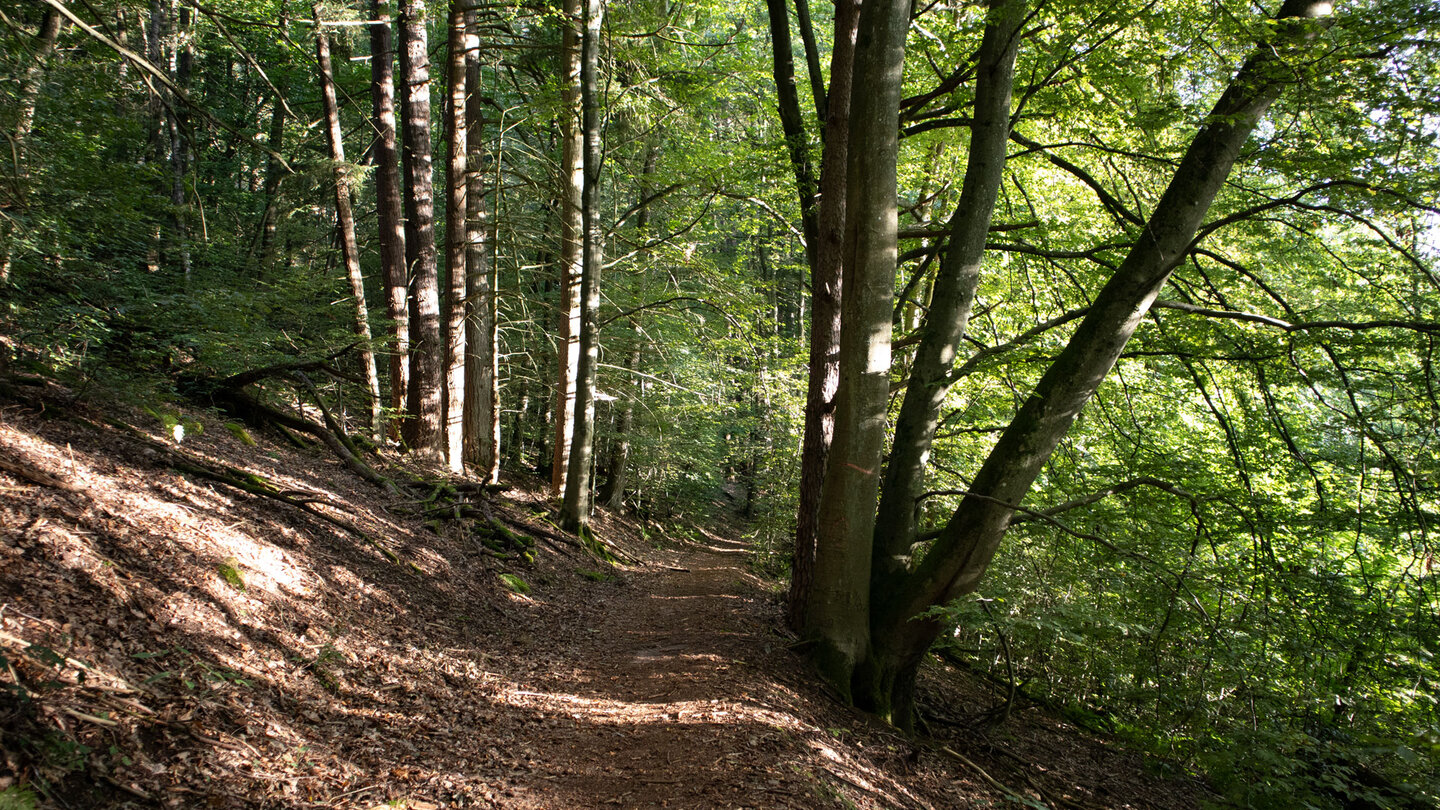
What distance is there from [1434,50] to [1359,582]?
3.92 m

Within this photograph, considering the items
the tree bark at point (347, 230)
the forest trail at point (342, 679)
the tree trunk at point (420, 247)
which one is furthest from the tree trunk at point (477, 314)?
the forest trail at point (342, 679)

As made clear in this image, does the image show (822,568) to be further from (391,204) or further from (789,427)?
(391,204)

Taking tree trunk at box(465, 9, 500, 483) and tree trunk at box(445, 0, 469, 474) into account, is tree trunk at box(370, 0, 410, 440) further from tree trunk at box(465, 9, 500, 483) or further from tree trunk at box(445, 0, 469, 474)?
tree trunk at box(465, 9, 500, 483)

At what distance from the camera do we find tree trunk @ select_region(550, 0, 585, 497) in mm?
11234

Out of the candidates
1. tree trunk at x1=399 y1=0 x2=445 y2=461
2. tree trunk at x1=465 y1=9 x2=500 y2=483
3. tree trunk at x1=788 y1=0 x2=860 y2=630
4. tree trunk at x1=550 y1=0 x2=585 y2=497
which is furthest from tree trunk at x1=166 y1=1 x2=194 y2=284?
tree trunk at x1=788 y1=0 x2=860 y2=630

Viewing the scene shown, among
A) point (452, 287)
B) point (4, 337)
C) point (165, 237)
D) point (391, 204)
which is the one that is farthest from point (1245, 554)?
point (165, 237)

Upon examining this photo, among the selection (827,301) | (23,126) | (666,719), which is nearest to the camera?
(666,719)

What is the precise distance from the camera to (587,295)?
429 inches

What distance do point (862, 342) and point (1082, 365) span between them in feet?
5.44

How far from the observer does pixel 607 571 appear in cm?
1124

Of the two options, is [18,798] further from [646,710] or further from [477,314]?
[477,314]

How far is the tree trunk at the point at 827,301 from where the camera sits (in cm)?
679

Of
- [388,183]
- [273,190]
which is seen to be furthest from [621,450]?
[273,190]

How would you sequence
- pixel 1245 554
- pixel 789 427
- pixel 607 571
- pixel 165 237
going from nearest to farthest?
pixel 1245 554 < pixel 165 237 < pixel 607 571 < pixel 789 427
